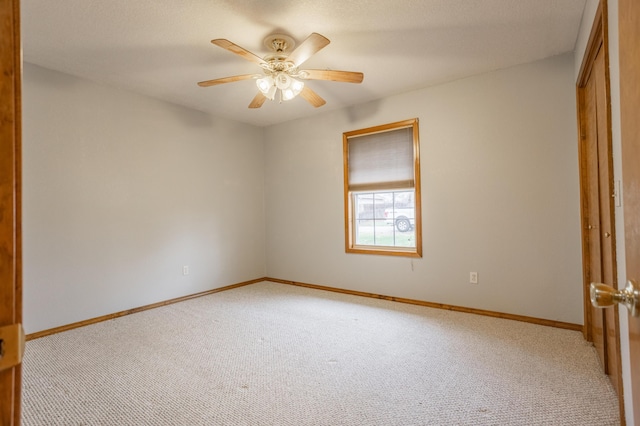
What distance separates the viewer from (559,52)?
9.46ft

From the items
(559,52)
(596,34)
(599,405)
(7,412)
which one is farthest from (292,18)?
(599,405)

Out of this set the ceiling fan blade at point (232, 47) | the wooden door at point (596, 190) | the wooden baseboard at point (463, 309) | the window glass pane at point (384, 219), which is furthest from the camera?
the window glass pane at point (384, 219)

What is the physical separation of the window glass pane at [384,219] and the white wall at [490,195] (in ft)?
0.73

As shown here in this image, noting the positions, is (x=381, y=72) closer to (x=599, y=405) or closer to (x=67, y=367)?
(x=599, y=405)

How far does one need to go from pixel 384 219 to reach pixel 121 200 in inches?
118

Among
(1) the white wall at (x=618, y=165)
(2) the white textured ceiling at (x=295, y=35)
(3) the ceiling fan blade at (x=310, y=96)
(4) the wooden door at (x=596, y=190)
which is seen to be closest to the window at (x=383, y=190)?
(2) the white textured ceiling at (x=295, y=35)

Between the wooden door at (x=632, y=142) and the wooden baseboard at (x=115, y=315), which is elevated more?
the wooden door at (x=632, y=142)

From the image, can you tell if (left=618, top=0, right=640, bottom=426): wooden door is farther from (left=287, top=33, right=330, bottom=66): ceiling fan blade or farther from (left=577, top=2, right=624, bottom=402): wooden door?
(left=287, top=33, right=330, bottom=66): ceiling fan blade

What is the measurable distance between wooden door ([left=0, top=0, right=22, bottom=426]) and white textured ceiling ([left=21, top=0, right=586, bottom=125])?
1947 millimetres

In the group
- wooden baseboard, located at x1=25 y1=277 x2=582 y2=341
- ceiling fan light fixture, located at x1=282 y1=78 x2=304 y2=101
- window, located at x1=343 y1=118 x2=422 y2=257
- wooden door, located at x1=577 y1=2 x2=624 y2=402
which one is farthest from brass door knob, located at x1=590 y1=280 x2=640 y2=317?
window, located at x1=343 y1=118 x2=422 y2=257

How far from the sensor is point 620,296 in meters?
0.69

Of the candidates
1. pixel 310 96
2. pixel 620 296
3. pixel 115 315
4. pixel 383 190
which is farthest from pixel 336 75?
pixel 115 315

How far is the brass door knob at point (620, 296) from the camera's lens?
648mm

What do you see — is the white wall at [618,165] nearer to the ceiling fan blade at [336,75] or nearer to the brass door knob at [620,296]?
the brass door knob at [620,296]
